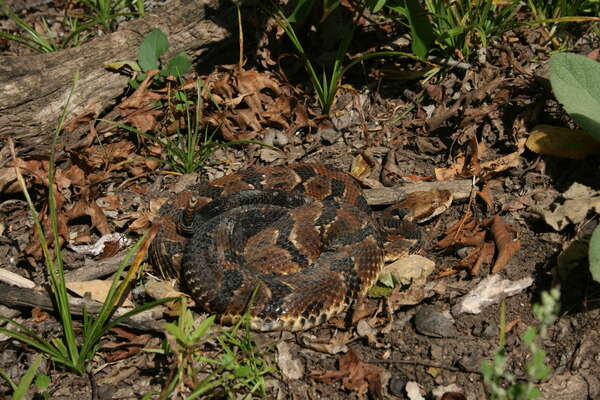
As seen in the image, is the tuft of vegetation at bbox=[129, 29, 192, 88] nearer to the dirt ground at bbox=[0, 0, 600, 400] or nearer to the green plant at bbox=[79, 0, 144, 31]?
the dirt ground at bbox=[0, 0, 600, 400]

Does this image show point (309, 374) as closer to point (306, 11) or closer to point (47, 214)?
point (47, 214)

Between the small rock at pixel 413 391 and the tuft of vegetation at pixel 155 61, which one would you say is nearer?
the small rock at pixel 413 391

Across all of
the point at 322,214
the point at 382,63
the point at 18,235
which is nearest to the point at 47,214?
the point at 18,235

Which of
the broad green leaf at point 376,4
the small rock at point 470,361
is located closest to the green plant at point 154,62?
the broad green leaf at point 376,4

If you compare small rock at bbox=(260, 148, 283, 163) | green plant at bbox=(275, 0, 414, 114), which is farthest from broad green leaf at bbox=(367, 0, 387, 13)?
small rock at bbox=(260, 148, 283, 163)

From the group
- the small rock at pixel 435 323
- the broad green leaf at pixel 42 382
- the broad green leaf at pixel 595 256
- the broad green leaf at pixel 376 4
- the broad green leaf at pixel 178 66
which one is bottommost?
the broad green leaf at pixel 42 382

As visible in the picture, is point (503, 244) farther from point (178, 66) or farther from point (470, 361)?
A: point (178, 66)

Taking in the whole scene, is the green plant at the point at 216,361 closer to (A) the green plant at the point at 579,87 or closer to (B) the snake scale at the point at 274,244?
(B) the snake scale at the point at 274,244
